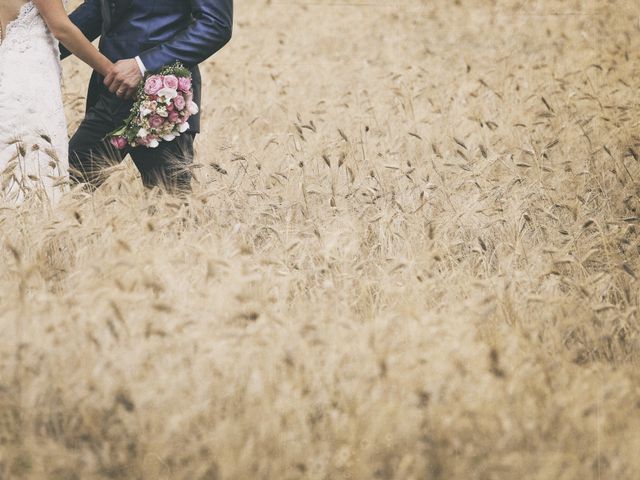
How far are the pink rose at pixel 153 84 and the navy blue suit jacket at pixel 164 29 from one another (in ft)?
0.19

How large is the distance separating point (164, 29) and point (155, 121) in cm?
46

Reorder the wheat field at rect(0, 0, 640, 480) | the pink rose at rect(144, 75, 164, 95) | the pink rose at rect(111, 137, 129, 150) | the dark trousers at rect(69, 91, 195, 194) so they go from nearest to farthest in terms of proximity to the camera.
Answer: the wheat field at rect(0, 0, 640, 480)
the pink rose at rect(144, 75, 164, 95)
the pink rose at rect(111, 137, 129, 150)
the dark trousers at rect(69, 91, 195, 194)

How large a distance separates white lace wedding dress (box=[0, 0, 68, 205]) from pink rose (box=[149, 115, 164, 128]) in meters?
0.47

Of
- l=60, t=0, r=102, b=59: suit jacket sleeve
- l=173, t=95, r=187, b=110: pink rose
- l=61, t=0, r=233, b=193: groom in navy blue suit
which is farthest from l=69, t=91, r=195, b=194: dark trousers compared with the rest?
l=60, t=0, r=102, b=59: suit jacket sleeve

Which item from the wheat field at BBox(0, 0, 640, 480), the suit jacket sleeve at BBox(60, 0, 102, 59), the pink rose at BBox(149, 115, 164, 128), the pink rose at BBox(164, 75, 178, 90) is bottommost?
the wheat field at BBox(0, 0, 640, 480)

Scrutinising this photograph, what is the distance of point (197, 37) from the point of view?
3.51 metres

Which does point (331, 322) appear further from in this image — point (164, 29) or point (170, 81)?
point (164, 29)

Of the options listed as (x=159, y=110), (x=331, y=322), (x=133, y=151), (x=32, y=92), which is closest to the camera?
(x=331, y=322)

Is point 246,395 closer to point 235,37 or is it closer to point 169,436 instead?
point 169,436


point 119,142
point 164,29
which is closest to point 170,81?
point 164,29

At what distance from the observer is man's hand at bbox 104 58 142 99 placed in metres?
3.50

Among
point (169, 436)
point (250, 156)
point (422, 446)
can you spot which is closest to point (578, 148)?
point (250, 156)

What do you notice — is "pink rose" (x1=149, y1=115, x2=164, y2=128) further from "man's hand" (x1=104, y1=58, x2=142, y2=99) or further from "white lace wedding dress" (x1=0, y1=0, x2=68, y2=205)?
"white lace wedding dress" (x1=0, y1=0, x2=68, y2=205)

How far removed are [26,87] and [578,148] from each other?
3848 mm
